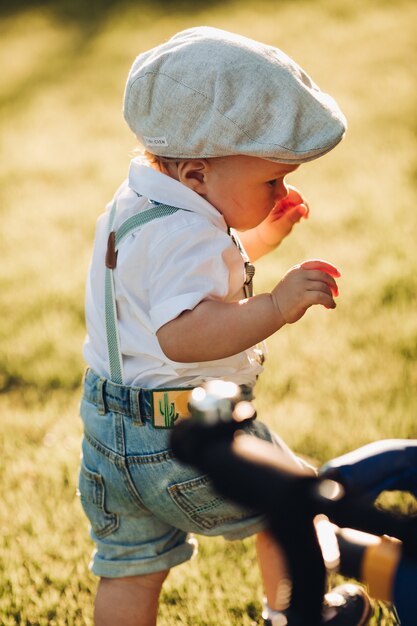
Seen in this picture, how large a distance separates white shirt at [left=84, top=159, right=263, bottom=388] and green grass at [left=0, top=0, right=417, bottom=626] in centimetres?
69

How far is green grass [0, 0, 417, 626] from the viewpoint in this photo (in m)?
2.06

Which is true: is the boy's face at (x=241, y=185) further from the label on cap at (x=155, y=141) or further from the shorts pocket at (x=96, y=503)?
the shorts pocket at (x=96, y=503)

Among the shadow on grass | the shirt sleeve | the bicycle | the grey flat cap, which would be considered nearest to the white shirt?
the shirt sleeve

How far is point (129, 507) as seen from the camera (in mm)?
1648

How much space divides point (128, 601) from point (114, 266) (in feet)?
2.37

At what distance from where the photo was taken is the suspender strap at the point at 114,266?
1.51m

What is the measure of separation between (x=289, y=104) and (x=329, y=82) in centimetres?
485

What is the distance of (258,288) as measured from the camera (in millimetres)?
3365

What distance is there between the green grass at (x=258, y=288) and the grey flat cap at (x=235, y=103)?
112 centimetres

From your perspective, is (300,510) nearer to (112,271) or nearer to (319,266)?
(319,266)

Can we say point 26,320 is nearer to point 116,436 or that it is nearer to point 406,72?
point 116,436

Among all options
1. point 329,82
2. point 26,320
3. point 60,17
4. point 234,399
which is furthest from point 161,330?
point 60,17

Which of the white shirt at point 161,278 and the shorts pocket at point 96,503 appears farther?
the shorts pocket at point 96,503

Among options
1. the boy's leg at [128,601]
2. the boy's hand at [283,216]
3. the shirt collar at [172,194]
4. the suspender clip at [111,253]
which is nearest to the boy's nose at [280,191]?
the shirt collar at [172,194]
